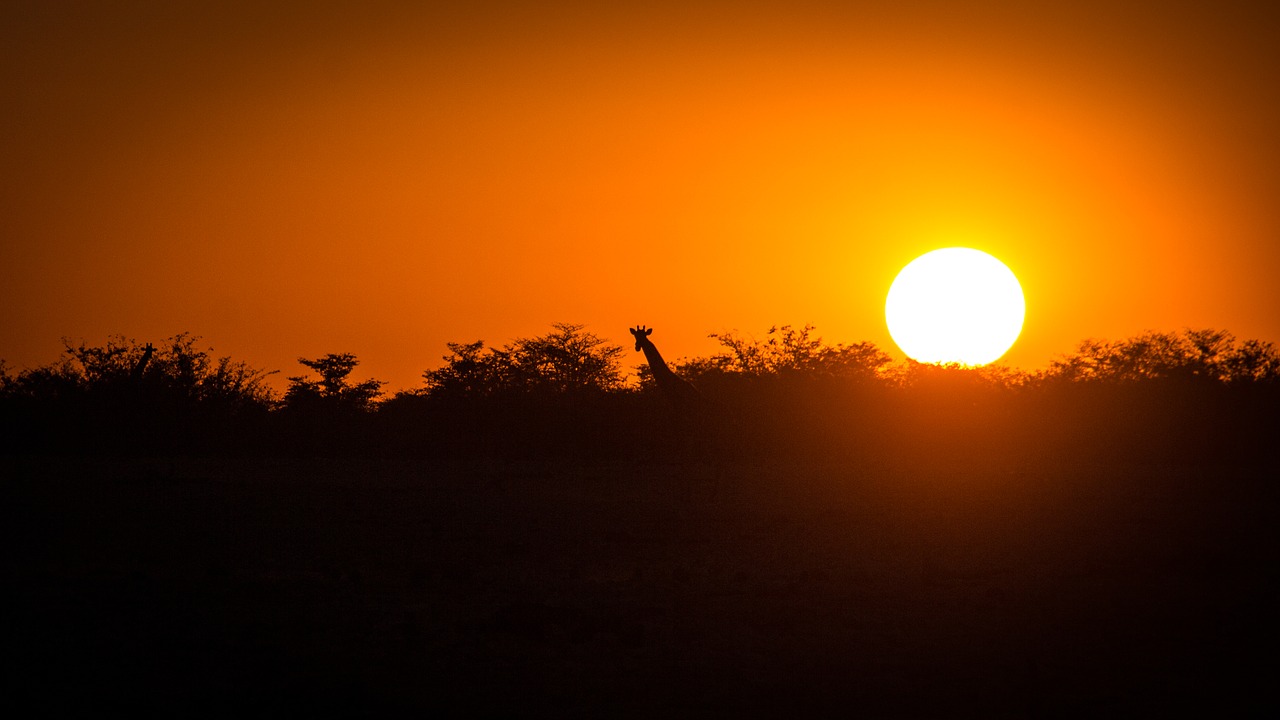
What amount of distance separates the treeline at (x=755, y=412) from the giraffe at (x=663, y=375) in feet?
12.8

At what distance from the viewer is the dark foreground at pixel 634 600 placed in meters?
7.16

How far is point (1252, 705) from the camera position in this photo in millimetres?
7117

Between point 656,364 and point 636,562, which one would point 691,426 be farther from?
point 636,562

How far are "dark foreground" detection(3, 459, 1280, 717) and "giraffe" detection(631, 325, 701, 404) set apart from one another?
5.21 ft

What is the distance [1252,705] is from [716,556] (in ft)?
17.5

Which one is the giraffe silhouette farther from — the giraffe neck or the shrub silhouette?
the shrub silhouette

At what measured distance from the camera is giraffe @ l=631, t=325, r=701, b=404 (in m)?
16.0

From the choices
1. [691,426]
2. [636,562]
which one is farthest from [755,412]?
[636,562]

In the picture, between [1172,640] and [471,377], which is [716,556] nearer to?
[1172,640]

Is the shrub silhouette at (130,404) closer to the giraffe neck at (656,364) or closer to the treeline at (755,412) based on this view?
the treeline at (755,412)

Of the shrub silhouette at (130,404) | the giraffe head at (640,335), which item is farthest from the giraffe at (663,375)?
the shrub silhouette at (130,404)

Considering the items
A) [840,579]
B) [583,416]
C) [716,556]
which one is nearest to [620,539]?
[716,556]

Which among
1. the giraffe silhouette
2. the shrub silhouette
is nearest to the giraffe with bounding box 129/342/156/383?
the shrub silhouette

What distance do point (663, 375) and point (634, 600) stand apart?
679 cm
